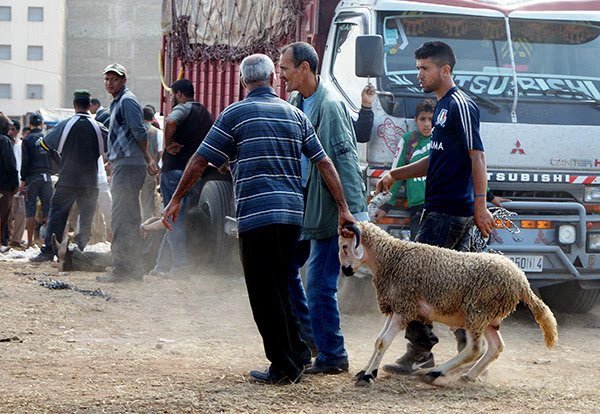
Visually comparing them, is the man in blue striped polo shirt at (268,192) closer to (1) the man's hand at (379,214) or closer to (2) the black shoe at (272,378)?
(2) the black shoe at (272,378)

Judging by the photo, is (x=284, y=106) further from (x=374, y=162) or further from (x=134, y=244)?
(x=134, y=244)

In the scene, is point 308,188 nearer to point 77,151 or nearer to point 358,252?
point 358,252

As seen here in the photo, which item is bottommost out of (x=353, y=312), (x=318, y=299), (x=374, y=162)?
(x=353, y=312)

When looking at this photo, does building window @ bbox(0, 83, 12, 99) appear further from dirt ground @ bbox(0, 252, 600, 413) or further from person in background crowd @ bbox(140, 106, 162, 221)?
dirt ground @ bbox(0, 252, 600, 413)

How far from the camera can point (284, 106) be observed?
6684 millimetres

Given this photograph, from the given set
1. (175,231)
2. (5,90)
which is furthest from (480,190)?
(5,90)

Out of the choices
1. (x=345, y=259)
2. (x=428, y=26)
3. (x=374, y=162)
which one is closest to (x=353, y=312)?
(x=374, y=162)

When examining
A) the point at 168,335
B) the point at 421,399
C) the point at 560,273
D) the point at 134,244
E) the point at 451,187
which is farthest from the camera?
the point at 134,244

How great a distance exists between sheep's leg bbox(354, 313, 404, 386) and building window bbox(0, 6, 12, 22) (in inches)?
2922

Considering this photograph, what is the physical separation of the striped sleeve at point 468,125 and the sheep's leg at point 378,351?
1093 millimetres

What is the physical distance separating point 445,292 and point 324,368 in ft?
2.93

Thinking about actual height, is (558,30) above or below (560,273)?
above

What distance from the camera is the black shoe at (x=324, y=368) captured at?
6.99 meters

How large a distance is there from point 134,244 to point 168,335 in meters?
3.20
